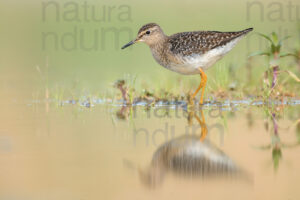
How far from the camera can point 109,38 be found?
19.9 meters

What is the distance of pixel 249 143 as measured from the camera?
675cm

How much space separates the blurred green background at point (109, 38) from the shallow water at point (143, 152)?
92.2 inches

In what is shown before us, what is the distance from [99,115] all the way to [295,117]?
10.7 ft

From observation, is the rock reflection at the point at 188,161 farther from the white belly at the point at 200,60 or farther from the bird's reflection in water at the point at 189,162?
the white belly at the point at 200,60

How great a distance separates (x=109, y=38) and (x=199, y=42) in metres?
10.2

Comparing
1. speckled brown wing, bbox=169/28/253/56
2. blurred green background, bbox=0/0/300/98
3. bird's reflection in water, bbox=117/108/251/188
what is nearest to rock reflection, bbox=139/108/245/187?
bird's reflection in water, bbox=117/108/251/188

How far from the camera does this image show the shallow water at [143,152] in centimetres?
502

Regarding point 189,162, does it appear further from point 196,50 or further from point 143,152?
point 196,50

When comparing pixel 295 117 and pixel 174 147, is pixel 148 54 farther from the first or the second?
pixel 174 147

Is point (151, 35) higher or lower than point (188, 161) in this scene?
higher

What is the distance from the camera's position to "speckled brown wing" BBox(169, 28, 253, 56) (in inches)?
393

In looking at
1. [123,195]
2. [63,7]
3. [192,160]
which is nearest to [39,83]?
[192,160]

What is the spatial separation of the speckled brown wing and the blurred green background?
974 mm

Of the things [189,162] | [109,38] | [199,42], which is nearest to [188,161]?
[189,162]
